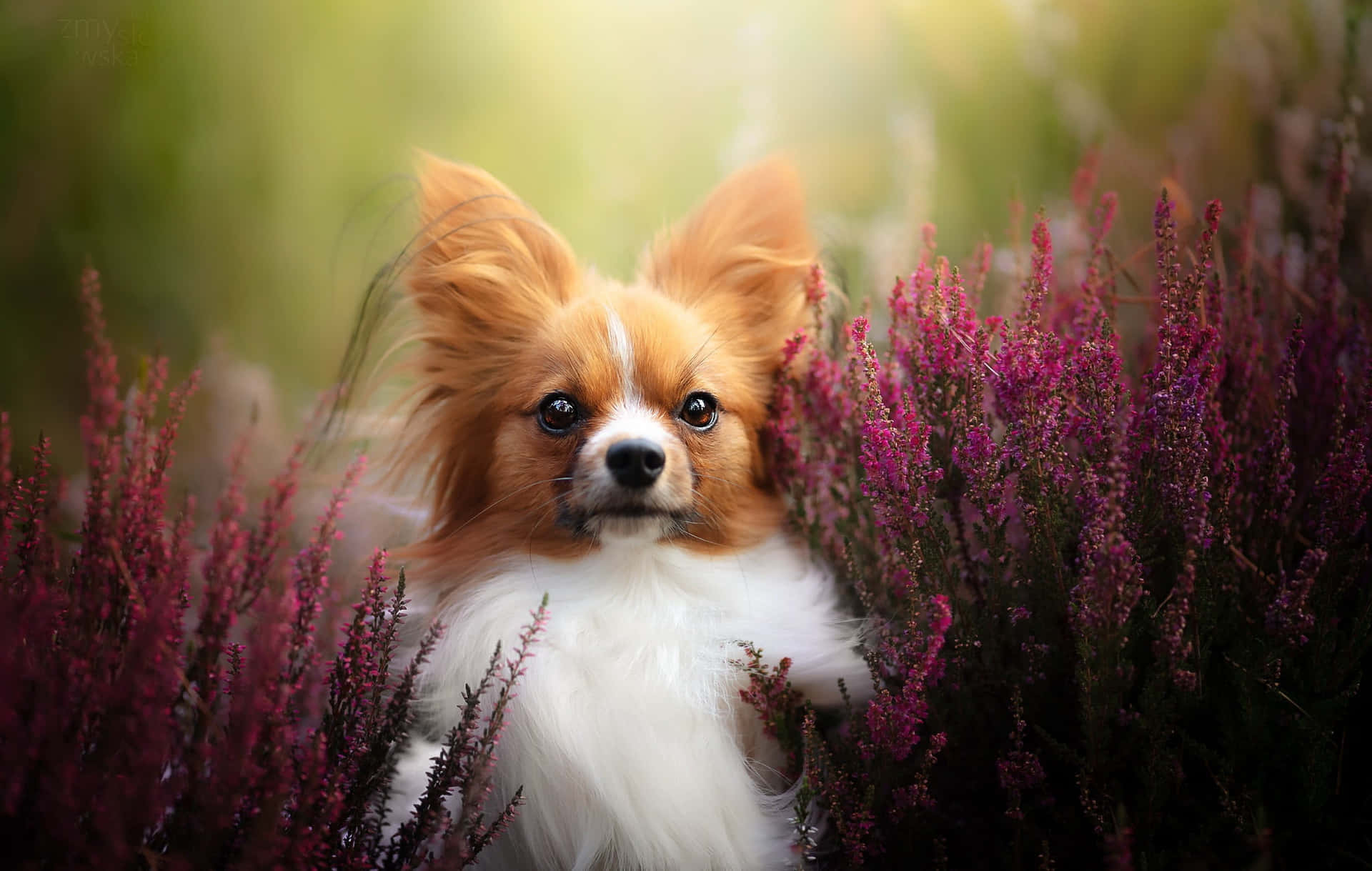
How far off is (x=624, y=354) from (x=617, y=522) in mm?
398

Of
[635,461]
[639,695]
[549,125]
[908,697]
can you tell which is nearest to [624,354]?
[635,461]

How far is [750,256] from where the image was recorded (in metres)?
2.14

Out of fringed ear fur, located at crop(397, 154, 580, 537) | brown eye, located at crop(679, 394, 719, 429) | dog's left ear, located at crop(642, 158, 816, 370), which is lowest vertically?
brown eye, located at crop(679, 394, 719, 429)

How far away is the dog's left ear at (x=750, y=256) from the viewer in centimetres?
215

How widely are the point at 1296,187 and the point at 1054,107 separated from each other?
952 mm

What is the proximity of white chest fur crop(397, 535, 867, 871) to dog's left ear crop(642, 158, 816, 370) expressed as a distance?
0.66m

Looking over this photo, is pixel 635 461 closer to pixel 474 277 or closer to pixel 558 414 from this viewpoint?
pixel 558 414

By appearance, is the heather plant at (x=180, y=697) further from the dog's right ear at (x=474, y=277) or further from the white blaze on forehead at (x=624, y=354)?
the white blaze on forehead at (x=624, y=354)

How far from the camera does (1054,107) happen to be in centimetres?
335

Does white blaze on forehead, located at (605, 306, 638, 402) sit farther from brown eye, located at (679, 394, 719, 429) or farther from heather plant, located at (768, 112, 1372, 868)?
heather plant, located at (768, 112, 1372, 868)

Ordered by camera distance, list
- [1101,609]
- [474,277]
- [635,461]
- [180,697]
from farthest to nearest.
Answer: [474,277] → [635,461] → [180,697] → [1101,609]

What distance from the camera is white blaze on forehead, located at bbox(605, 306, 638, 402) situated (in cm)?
186

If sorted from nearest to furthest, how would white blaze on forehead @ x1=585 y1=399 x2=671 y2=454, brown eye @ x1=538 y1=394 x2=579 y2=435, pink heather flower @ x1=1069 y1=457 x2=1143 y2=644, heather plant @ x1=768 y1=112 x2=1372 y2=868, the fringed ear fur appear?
pink heather flower @ x1=1069 y1=457 x2=1143 y2=644 → heather plant @ x1=768 y1=112 x2=1372 y2=868 → white blaze on forehead @ x1=585 y1=399 x2=671 y2=454 → brown eye @ x1=538 y1=394 x2=579 y2=435 → the fringed ear fur

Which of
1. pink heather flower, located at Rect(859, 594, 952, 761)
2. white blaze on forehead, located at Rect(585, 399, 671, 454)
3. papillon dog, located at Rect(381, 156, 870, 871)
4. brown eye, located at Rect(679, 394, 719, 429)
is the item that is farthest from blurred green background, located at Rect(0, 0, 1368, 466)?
pink heather flower, located at Rect(859, 594, 952, 761)
